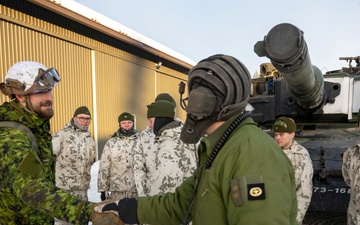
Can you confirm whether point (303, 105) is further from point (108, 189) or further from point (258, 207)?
point (258, 207)

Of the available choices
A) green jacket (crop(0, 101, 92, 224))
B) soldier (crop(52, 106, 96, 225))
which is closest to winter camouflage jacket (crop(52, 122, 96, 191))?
soldier (crop(52, 106, 96, 225))

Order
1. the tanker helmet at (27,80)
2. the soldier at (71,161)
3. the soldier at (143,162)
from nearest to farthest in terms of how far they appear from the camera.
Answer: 1. the tanker helmet at (27,80)
2. the soldier at (143,162)
3. the soldier at (71,161)

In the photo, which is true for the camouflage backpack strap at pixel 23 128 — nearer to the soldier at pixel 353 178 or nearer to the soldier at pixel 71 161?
the soldier at pixel 71 161

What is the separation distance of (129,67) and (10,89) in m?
13.1

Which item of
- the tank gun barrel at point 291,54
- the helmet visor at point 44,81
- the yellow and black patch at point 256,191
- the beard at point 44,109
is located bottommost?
the yellow and black patch at point 256,191

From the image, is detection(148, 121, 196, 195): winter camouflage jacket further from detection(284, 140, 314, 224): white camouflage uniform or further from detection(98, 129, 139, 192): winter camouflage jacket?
detection(98, 129, 139, 192): winter camouflage jacket

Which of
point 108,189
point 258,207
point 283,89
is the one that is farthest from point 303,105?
point 258,207

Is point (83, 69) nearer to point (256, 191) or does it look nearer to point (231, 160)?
point (231, 160)

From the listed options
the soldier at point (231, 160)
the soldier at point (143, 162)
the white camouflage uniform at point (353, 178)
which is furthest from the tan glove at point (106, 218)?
the white camouflage uniform at point (353, 178)

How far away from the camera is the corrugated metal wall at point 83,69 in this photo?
9158 mm

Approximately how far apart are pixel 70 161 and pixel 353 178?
13.4 ft

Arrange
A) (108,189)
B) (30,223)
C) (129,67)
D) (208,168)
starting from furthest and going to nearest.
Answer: (129,67)
(108,189)
(30,223)
(208,168)

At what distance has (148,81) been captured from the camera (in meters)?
17.6

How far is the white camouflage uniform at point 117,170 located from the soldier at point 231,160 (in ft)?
11.3
